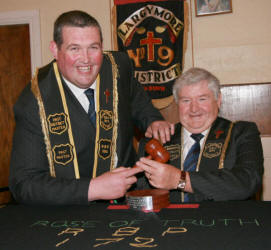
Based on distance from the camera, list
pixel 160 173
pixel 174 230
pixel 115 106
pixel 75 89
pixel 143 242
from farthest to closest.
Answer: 1. pixel 115 106
2. pixel 75 89
3. pixel 160 173
4. pixel 174 230
5. pixel 143 242

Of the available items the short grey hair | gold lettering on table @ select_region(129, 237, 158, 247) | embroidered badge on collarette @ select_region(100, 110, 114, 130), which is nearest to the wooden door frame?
embroidered badge on collarette @ select_region(100, 110, 114, 130)

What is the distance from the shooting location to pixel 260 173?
224cm

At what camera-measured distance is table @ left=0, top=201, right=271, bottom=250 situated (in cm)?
123

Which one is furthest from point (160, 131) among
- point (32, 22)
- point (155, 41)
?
point (32, 22)

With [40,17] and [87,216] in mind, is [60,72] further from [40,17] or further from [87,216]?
[40,17]

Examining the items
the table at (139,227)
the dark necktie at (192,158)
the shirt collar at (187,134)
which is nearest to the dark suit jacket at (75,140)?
the table at (139,227)

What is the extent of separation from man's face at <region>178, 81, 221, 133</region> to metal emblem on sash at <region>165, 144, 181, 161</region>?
17cm

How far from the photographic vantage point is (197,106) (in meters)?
2.62

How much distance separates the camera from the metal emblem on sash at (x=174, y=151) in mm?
2643

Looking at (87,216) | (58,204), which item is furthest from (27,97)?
(87,216)

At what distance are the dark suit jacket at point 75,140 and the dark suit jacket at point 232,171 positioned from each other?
0.77ft

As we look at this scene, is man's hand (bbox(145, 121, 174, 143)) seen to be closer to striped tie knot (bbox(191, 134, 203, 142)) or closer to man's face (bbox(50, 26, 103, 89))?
striped tie knot (bbox(191, 134, 203, 142))

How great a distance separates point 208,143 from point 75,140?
0.92m

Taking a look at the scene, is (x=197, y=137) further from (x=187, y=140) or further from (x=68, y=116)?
(x=68, y=116)
